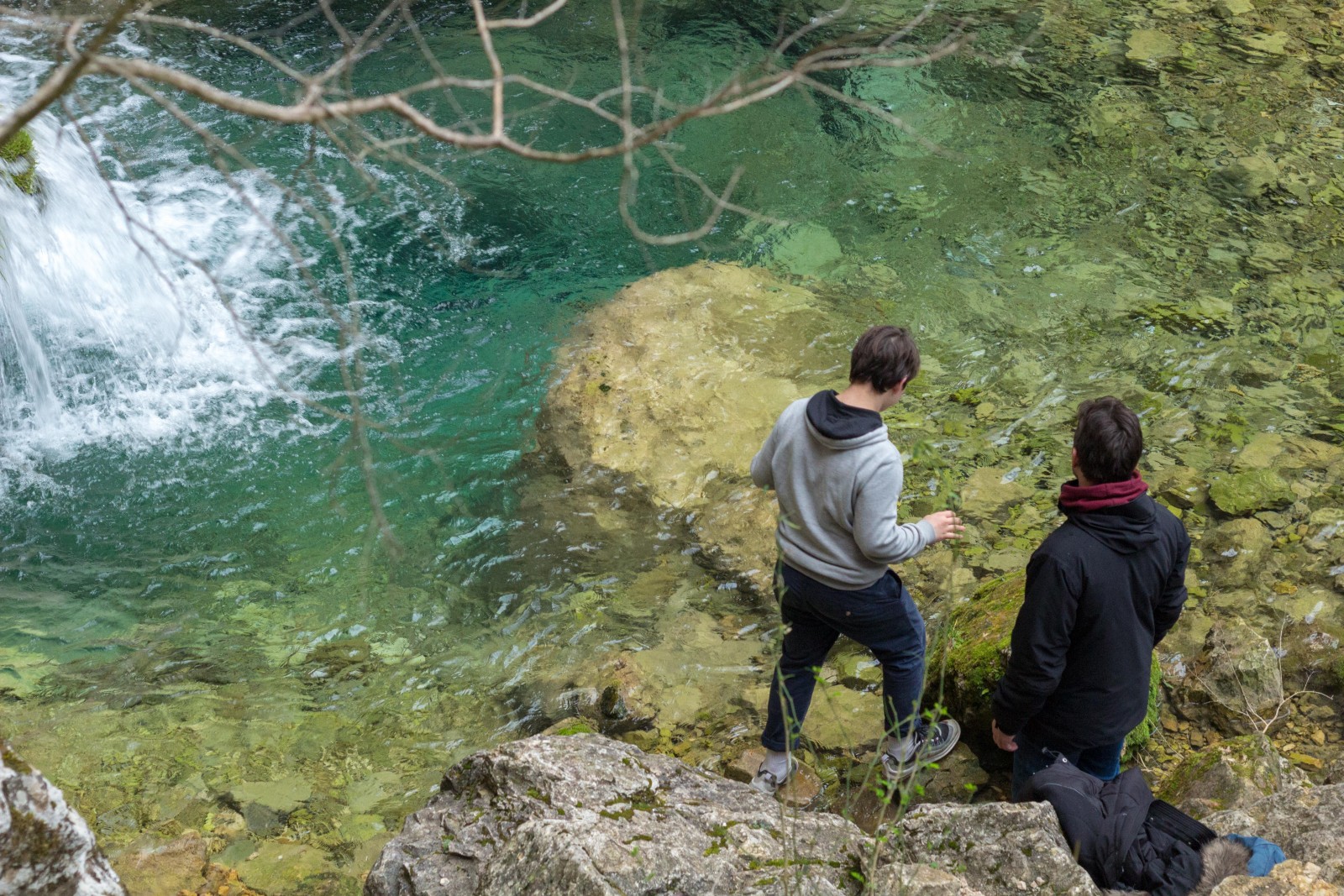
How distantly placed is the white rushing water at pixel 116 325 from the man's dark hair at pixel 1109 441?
4625mm

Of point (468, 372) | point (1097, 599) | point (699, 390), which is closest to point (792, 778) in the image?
point (1097, 599)

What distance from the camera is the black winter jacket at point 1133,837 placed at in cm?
255

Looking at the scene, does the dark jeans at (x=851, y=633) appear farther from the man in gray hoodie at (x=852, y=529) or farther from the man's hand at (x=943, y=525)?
the man's hand at (x=943, y=525)

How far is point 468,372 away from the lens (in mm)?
6402

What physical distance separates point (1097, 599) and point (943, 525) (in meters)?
0.51

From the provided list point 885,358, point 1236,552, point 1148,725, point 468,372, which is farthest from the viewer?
point 468,372

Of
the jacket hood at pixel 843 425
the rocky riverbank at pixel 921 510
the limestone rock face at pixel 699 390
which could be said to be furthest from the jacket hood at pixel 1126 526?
the limestone rock face at pixel 699 390

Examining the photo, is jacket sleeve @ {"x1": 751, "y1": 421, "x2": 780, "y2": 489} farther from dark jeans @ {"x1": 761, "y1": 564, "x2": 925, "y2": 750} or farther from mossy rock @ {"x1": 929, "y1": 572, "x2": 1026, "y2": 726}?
mossy rock @ {"x1": 929, "y1": 572, "x2": 1026, "y2": 726}

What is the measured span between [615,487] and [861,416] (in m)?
2.76

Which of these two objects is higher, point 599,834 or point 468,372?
point 599,834

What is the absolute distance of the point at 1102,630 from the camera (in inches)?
112

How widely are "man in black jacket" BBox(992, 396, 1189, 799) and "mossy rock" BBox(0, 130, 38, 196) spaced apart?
22.4ft

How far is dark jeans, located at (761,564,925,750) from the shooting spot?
124 inches

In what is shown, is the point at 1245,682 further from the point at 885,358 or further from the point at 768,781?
the point at 885,358
